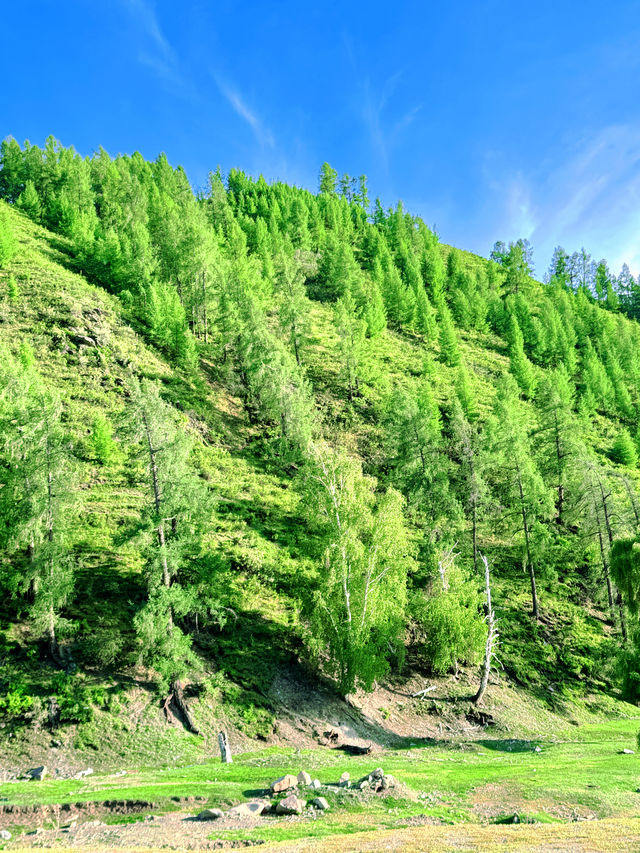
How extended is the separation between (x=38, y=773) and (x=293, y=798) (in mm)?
10112

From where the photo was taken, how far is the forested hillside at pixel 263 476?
23.3 meters

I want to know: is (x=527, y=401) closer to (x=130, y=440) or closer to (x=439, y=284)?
(x=439, y=284)

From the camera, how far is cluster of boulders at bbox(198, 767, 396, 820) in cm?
1295

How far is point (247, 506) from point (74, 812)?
28.6 m

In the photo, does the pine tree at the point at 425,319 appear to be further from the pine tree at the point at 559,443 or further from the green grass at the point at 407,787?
the green grass at the point at 407,787

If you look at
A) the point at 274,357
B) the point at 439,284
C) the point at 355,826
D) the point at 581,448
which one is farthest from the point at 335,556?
the point at 439,284

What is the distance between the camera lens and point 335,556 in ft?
91.4

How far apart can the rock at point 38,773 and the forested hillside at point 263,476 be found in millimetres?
2501

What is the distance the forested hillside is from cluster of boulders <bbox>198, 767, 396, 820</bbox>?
9.03 meters

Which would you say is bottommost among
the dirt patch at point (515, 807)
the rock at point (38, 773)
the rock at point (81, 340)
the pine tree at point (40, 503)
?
the dirt patch at point (515, 807)

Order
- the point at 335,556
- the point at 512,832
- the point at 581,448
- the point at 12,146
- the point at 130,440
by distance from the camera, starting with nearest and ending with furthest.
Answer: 1. the point at 512,832
2. the point at 130,440
3. the point at 335,556
4. the point at 581,448
5. the point at 12,146

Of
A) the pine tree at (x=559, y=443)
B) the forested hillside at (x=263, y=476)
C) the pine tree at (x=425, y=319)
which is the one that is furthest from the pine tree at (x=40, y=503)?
the pine tree at (x=425, y=319)

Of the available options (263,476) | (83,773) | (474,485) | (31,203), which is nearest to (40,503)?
(83,773)

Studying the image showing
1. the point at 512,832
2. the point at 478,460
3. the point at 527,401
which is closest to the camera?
the point at 512,832
